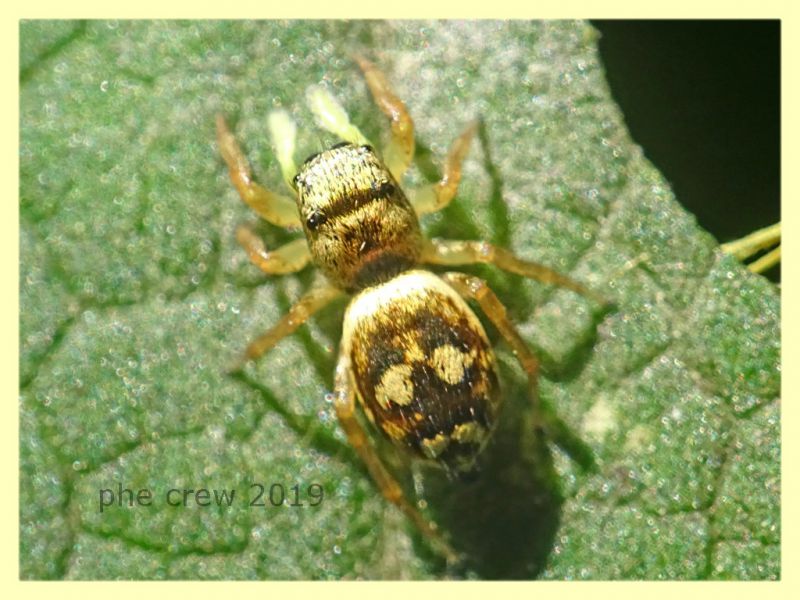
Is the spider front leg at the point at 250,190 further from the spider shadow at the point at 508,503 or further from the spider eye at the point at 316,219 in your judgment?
the spider shadow at the point at 508,503

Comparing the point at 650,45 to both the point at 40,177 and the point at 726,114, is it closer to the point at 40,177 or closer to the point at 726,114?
the point at 726,114

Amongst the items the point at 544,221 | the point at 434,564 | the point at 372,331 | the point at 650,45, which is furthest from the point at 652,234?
the point at 434,564

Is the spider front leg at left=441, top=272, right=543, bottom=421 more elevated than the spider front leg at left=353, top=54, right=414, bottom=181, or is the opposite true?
the spider front leg at left=353, top=54, right=414, bottom=181

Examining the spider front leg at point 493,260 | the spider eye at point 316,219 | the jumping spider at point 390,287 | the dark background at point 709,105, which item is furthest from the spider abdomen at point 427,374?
the dark background at point 709,105

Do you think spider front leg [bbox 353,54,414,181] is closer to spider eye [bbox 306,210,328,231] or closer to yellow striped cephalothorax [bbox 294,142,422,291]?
yellow striped cephalothorax [bbox 294,142,422,291]

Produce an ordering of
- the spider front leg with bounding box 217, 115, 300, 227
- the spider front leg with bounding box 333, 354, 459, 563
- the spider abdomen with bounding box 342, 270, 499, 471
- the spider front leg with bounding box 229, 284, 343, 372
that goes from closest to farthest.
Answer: the spider abdomen with bounding box 342, 270, 499, 471 → the spider front leg with bounding box 333, 354, 459, 563 → the spider front leg with bounding box 229, 284, 343, 372 → the spider front leg with bounding box 217, 115, 300, 227

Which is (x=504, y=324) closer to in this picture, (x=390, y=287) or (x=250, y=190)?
(x=390, y=287)

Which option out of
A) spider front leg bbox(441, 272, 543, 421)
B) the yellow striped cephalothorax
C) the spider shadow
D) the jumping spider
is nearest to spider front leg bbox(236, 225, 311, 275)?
the jumping spider

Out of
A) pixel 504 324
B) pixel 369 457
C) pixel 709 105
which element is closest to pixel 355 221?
pixel 504 324
